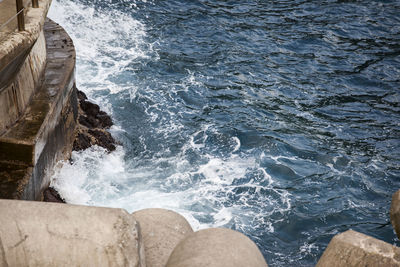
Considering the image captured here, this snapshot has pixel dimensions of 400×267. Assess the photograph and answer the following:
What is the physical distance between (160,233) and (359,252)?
6.92 feet

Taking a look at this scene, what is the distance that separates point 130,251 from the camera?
4.30m

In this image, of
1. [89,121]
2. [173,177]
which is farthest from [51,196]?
[89,121]

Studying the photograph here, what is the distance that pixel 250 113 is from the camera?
13742mm

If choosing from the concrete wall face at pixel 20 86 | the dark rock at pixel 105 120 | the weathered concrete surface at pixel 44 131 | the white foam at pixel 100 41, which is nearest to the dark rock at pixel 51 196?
the weathered concrete surface at pixel 44 131

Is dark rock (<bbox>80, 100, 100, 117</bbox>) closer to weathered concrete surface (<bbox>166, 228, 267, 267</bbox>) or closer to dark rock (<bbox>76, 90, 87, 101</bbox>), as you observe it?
dark rock (<bbox>76, 90, 87, 101</bbox>)

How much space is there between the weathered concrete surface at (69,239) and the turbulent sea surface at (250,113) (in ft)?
15.8

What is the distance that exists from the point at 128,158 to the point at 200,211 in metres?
2.23

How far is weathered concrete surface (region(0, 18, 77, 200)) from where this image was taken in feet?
25.2

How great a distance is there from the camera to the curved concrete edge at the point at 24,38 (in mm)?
7117

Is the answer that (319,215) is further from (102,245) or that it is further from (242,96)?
(102,245)

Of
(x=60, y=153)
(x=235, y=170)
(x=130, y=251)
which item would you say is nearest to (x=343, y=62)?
(x=235, y=170)

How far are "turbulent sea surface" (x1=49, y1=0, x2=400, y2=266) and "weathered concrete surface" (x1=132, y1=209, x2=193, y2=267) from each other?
146 inches

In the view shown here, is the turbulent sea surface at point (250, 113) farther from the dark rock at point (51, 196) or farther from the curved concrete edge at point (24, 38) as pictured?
the curved concrete edge at point (24, 38)

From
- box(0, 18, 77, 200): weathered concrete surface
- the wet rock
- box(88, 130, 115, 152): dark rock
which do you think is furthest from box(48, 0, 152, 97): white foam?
box(0, 18, 77, 200): weathered concrete surface
